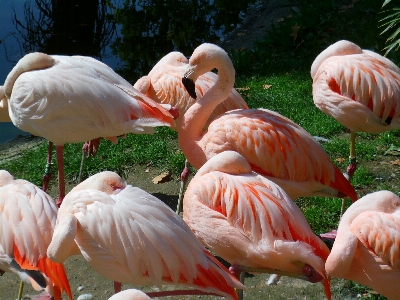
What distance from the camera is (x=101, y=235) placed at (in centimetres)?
282

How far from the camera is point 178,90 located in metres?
4.66

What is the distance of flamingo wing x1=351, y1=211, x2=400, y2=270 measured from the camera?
2.81 metres

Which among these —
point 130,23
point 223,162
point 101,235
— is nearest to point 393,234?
point 223,162

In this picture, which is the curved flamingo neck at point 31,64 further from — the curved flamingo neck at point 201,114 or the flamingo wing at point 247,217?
the flamingo wing at point 247,217

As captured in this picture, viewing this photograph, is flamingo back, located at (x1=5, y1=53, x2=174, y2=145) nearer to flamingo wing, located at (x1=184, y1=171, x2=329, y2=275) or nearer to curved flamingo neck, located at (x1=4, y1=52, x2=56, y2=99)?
curved flamingo neck, located at (x1=4, y1=52, x2=56, y2=99)

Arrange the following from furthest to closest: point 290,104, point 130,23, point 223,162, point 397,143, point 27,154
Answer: point 130,23, point 290,104, point 27,154, point 397,143, point 223,162

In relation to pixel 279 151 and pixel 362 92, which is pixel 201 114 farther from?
pixel 362 92

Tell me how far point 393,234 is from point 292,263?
1.65 feet

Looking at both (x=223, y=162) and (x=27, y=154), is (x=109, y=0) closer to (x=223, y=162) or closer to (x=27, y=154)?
(x=27, y=154)

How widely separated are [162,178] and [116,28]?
14.6 feet

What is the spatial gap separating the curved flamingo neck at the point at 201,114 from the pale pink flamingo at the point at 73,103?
0.57 ft

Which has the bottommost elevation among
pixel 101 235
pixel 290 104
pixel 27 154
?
pixel 27 154

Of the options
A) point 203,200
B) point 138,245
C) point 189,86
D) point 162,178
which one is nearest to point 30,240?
point 138,245

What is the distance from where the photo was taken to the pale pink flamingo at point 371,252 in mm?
2824
